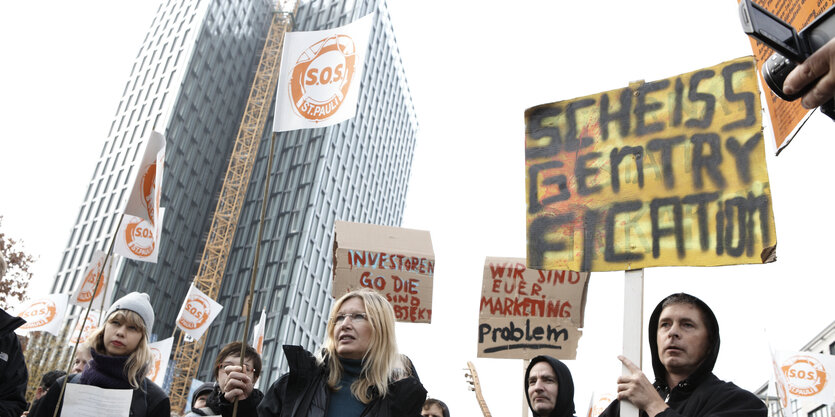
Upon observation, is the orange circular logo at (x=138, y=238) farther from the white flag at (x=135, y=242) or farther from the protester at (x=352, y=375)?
the protester at (x=352, y=375)

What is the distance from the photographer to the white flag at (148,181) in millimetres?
5945

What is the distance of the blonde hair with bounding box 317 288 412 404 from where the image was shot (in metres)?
3.23

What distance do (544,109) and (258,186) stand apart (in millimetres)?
56081

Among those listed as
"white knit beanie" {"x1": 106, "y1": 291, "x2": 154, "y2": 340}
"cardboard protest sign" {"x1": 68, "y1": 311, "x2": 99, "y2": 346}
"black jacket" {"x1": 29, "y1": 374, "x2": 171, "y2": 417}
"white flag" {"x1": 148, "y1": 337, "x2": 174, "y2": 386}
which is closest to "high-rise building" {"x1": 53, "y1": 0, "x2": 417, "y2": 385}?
"cardboard protest sign" {"x1": 68, "y1": 311, "x2": 99, "y2": 346}

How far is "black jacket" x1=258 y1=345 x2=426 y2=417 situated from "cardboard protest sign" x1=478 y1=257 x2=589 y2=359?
2.69m

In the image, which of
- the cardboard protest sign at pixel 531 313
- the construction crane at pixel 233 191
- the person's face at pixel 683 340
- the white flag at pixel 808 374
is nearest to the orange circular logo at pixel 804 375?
the white flag at pixel 808 374

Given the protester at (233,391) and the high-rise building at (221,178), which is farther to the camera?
the high-rise building at (221,178)

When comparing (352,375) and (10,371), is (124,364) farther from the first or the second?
(352,375)

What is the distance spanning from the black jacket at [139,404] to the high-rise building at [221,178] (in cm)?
4251

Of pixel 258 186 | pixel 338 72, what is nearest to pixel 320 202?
pixel 258 186

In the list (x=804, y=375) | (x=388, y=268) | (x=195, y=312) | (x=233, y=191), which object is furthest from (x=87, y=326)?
(x=233, y=191)

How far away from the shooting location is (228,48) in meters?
59.4

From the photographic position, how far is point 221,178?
58.3 m

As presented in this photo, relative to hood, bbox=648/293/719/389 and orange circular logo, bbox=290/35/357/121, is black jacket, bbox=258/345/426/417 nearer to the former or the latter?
hood, bbox=648/293/719/389
